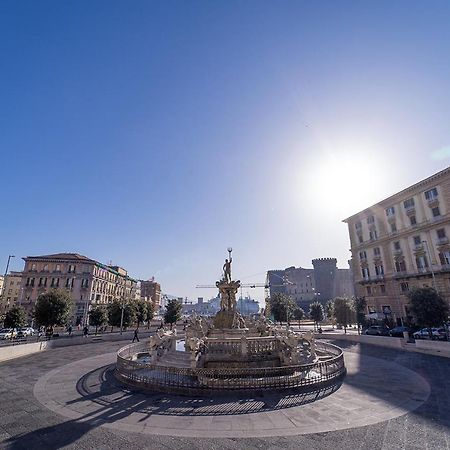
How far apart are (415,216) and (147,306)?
46.8m

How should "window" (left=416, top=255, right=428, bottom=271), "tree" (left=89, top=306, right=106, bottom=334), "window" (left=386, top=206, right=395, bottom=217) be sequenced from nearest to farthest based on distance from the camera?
"tree" (left=89, top=306, right=106, bottom=334)
"window" (left=416, top=255, right=428, bottom=271)
"window" (left=386, top=206, right=395, bottom=217)

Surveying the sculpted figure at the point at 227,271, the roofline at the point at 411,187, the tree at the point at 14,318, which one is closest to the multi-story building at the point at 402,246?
the roofline at the point at 411,187

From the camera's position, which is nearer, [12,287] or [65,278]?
[65,278]

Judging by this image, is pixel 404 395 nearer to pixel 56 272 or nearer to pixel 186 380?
pixel 186 380

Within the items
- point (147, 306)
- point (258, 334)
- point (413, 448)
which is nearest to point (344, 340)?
point (258, 334)

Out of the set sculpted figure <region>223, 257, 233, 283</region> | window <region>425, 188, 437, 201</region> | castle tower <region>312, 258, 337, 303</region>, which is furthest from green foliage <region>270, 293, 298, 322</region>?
castle tower <region>312, 258, 337, 303</region>

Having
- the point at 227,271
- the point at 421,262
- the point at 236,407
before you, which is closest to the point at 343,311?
the point at 421,262

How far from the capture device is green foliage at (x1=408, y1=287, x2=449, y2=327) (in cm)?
2708

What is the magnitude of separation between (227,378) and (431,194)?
41.3m

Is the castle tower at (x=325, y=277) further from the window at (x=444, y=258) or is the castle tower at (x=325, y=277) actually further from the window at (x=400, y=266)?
the window at (x=444, y=258)

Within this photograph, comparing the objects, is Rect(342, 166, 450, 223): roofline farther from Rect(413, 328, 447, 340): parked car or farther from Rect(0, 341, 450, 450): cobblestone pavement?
Rect(0, 341, 450, 450): cobblestone pavement

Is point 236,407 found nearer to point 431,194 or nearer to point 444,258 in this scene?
point 444,258

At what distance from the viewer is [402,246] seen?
42.9m

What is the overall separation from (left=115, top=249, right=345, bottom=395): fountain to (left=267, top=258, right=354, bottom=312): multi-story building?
93700mm
